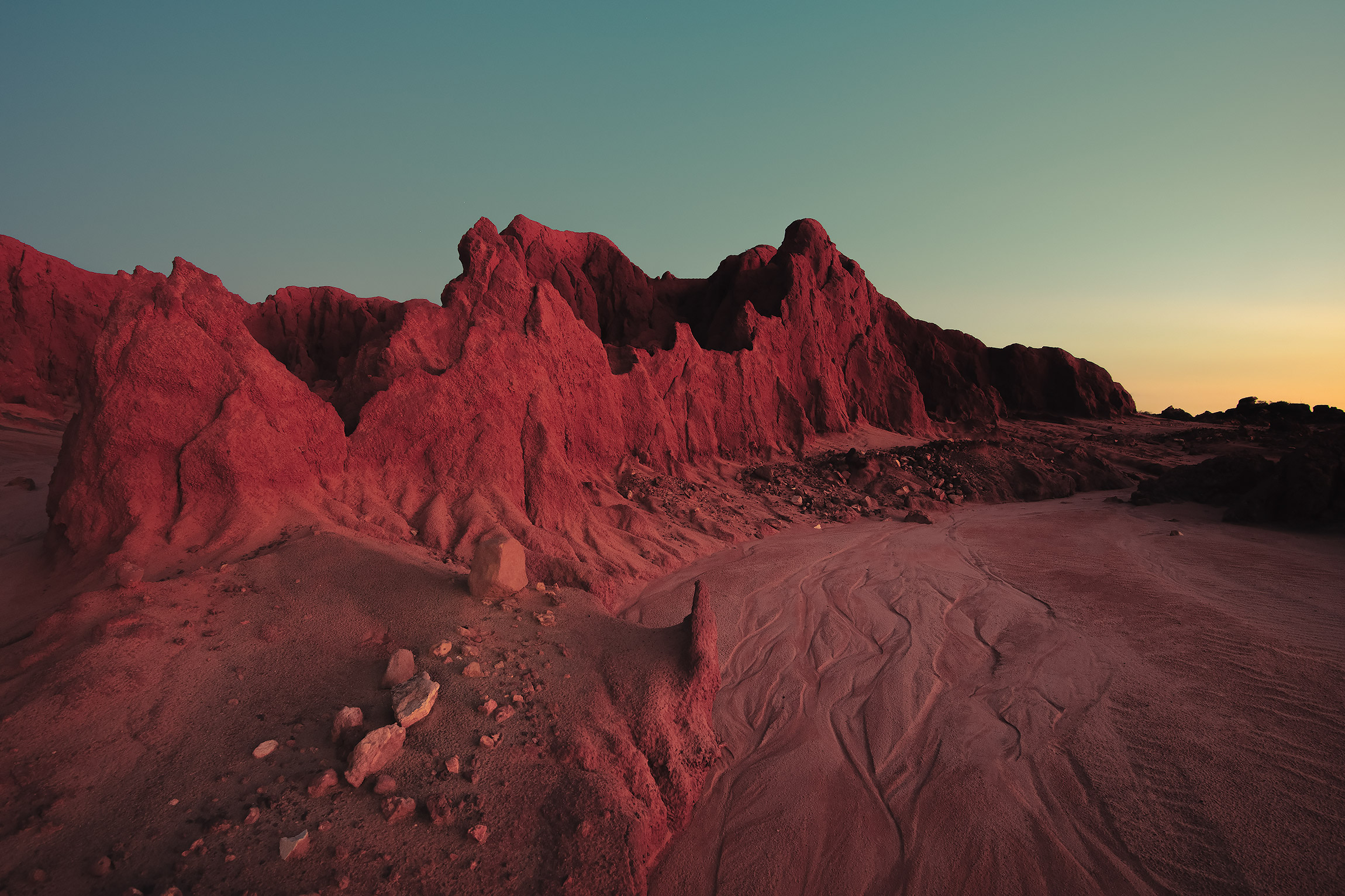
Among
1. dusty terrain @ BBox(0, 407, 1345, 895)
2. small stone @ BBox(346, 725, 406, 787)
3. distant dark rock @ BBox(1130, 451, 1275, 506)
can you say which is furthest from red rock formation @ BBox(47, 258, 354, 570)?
distant dark rock @ BBox(1130, 451, 1275, 506)

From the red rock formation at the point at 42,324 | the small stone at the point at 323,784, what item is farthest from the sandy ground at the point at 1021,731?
the red rock formation at the point at 42,324

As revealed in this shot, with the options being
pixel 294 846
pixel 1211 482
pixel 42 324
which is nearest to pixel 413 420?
pixel 294 846

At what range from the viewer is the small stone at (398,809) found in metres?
2.96

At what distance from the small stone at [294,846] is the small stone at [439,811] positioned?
20.0 inches

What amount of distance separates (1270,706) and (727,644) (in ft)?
15.2

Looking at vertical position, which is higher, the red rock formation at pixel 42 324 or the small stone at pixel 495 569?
the red rock formation at pixel 42 324

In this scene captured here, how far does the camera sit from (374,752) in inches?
127

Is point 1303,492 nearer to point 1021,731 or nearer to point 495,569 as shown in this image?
point 1021,731

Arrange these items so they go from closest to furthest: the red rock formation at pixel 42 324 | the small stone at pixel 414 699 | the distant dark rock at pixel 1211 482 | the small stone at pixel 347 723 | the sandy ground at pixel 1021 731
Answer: the small stone at pixel 347 723, the small stone at pixel 414 699, the sandy ground at pixel 1021 731, the distant dark rock at pixel 1211 482, the red rock formation at pixel 42 324

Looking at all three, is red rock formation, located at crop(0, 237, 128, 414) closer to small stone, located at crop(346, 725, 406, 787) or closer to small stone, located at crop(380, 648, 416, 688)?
small stone, located at crop(380, 648, 416, 688)

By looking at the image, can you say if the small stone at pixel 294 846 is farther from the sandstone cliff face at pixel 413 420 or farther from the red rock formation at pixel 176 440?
the red rock formation at pixel 176 440

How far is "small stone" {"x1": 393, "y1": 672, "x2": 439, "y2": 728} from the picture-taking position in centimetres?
346

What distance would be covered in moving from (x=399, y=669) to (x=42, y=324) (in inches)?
1094

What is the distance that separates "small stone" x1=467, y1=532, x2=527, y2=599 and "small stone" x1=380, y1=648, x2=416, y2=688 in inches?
A: 38.7
